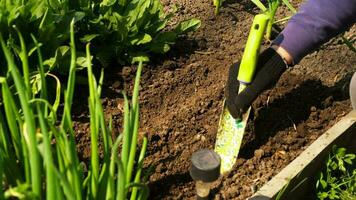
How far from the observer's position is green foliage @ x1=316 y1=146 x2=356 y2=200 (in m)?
1.66

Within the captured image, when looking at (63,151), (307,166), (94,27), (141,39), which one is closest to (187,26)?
(141,39)

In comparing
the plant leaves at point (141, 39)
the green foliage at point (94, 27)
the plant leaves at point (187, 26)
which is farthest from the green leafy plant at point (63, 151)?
the plant leaves at point (187, 26)

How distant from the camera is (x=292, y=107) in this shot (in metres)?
1.95

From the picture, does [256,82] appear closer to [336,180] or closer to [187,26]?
Answer: [336,180]

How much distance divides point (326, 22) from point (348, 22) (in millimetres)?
80

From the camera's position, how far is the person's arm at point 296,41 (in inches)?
61.1

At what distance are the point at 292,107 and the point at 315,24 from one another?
1.51ft

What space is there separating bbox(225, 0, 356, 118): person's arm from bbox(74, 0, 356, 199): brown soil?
22cm

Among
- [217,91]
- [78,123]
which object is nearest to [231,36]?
[217,91]

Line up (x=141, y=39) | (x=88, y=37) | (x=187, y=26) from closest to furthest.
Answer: (x=88, y=37) → (x=141, y=39) → (x=187, y=26)

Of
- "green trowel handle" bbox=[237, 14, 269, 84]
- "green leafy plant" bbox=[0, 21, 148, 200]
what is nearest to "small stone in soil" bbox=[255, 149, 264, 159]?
"green trowel handle" bbox=[237, 14, 269, 84]

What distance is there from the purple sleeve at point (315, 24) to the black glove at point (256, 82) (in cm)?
5

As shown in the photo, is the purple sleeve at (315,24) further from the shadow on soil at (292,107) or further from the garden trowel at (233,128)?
the shadow on soil at (292,107)

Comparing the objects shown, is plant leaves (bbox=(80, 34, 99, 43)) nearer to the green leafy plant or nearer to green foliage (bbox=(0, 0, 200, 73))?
green foliage (bbox=(0, 0, 200, 73))
